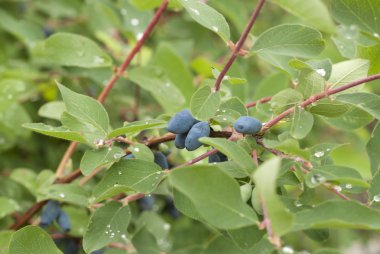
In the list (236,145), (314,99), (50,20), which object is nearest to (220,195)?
(236,145)

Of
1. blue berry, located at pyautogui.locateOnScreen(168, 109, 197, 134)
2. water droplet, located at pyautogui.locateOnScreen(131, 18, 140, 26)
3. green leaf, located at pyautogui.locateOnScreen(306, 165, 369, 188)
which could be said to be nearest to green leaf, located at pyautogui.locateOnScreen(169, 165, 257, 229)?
green leaf, located at pyautogui.locateOnScreen(306, 165, 369, 188)

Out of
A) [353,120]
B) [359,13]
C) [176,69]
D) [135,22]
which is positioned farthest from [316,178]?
[135,22]

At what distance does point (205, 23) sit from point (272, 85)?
0.77 meters

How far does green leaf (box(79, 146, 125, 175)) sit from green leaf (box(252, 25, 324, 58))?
35 cm

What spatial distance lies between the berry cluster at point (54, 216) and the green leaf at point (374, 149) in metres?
0.76

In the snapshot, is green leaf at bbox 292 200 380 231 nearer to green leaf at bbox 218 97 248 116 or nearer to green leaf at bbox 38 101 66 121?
green leaf at bbox 218 97 248 116

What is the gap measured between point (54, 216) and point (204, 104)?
0.56 metres

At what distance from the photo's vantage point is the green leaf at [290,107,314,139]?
114 cm

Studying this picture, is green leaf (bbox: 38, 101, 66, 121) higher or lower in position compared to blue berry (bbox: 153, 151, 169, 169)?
lower

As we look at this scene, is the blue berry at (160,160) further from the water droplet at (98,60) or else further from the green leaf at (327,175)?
the water droplet at (98,60)

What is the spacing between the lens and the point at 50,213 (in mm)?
1493

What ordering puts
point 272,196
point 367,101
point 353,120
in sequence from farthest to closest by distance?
point 353,120 < point 367,101 < point 272,196

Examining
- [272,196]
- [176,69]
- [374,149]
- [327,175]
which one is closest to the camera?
[272,196]

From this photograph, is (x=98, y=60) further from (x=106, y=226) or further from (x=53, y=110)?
(x=106, y=226)
